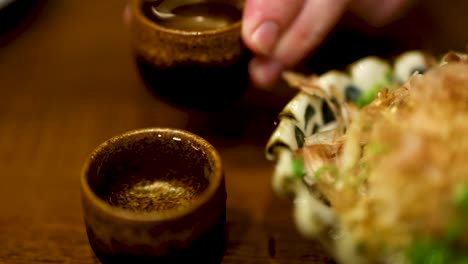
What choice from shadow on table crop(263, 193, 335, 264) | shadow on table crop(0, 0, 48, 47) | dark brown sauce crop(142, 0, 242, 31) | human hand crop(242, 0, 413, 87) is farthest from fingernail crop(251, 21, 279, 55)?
shadow on table crop(0, 0, 48, 47)

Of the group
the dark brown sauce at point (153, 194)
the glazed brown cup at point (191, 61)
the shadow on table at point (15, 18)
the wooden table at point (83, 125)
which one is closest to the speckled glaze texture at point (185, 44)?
the glazed brown cup at point (191, 61)

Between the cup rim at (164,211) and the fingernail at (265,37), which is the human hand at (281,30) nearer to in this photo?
the fingernail at (265,37)

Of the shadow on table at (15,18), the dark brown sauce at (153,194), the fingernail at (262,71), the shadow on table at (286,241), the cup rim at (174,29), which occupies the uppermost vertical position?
the cup rim at (174,29)

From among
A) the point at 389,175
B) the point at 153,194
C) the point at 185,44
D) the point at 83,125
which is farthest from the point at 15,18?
the point at 389,175

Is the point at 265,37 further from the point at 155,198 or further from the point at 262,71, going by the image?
the point at 155,198

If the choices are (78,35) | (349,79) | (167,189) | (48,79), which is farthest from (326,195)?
(78,35)

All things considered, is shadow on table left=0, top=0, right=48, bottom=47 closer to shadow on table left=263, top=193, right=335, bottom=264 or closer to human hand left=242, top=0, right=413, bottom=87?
human hand left=242, top=0, right=413, bottom=87
